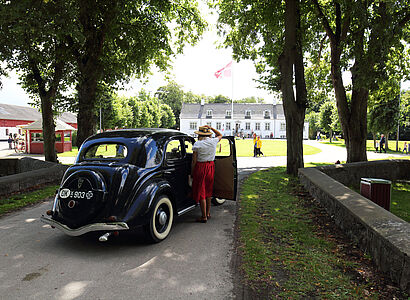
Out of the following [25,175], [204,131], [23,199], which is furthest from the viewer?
[25,175]

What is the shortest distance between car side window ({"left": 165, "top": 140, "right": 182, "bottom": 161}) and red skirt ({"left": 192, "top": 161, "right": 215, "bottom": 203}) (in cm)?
47

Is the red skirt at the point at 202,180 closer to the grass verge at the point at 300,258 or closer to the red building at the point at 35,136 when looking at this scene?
the grass verge at the point at 300,258

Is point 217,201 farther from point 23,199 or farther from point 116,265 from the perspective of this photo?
point 23,199

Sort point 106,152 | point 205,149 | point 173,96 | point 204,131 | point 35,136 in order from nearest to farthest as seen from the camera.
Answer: point 106,152
point 205,149
point 204,131
point 35,136
point 173,96

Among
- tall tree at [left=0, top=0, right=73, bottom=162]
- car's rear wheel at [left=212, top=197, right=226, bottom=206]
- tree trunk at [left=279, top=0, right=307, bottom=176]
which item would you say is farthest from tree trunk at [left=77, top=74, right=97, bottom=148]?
tree trunk at [left=279, top=0, right=307, bottom=176]

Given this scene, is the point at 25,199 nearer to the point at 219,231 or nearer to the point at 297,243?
the point at 219,231

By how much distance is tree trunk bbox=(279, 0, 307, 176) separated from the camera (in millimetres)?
11398

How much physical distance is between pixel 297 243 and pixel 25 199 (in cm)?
733

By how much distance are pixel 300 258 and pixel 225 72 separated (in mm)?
30446

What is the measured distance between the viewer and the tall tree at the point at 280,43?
11555mm

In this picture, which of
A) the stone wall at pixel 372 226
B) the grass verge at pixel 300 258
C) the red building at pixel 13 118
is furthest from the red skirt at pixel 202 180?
the red building at pixel 13 118

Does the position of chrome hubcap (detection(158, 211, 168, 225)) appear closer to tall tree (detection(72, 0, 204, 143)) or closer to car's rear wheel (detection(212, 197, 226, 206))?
car's rear wheel (detection(212, 197, 226, 206))

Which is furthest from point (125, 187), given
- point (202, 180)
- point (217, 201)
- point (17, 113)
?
point (17, 113)

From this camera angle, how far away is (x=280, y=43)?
49.3ft
